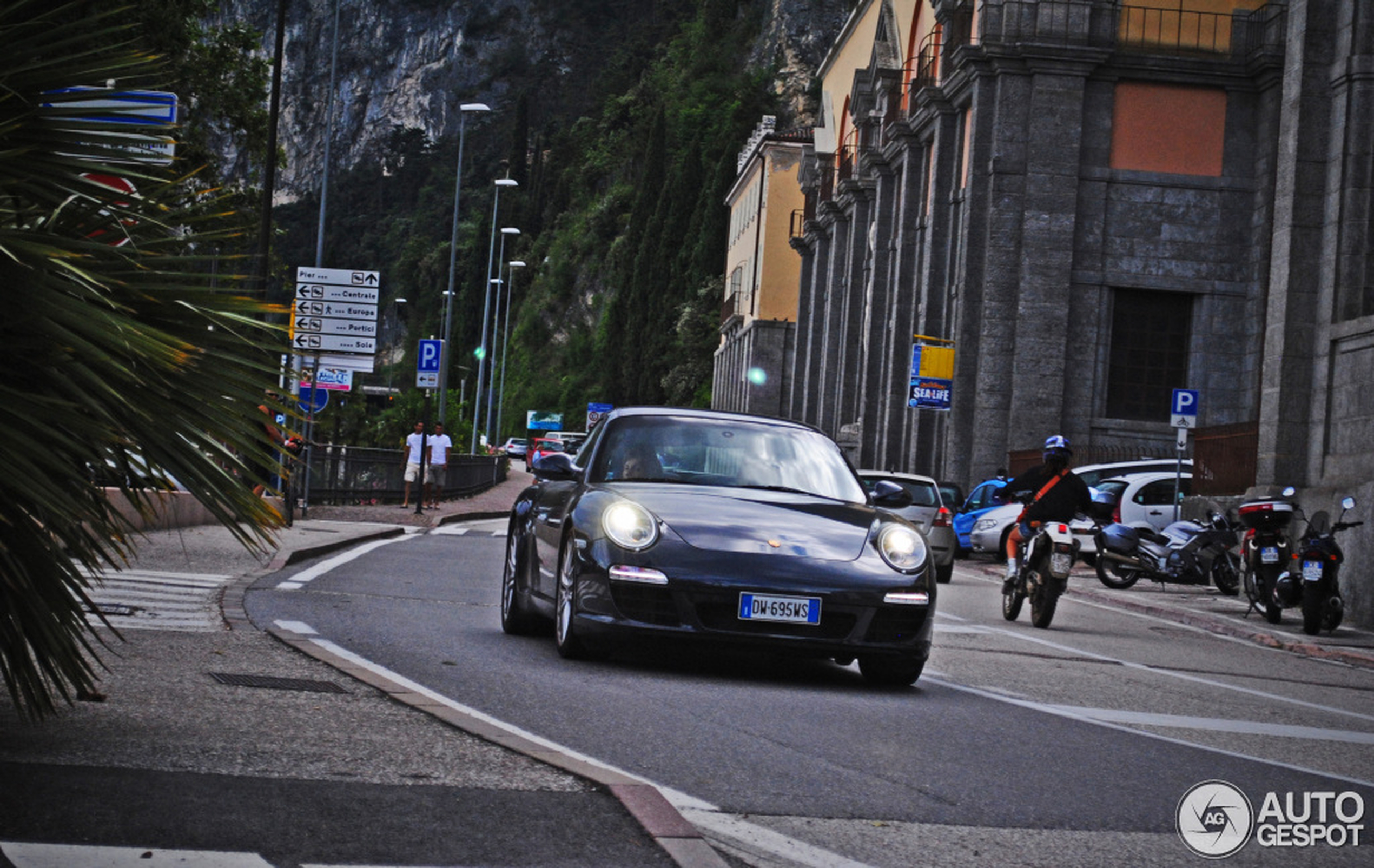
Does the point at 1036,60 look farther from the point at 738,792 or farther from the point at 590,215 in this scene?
the point at 590,215

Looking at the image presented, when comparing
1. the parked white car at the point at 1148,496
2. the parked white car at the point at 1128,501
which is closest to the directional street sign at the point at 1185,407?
the parked white car at the point at 1148,496

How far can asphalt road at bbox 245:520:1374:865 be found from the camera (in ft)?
19.4

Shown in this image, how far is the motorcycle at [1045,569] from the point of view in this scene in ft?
53.4

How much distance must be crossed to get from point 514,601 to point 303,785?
6114 millimetres

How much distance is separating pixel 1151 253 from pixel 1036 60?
544 centimetres

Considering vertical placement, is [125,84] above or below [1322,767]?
above

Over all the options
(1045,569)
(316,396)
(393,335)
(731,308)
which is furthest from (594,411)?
(1045,569)

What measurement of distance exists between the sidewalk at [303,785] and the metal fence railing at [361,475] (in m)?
23.0

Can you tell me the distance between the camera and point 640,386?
11081cm

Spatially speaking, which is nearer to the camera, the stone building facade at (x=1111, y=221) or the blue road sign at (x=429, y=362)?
the blue road sign at (x=429, y=362)

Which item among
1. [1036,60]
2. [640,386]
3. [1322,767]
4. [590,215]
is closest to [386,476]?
[1036,60]

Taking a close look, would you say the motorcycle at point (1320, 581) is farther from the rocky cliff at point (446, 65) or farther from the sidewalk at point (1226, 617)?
the rocky cliff at point (446, 65)

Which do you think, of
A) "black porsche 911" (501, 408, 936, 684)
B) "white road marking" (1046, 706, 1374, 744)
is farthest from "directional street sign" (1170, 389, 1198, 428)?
"white road marking" (1046, 706, 1374, 744)

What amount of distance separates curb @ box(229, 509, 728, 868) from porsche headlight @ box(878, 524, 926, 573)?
9.30 ft
